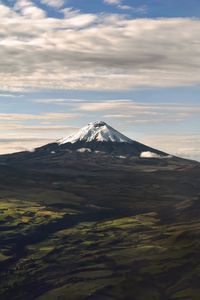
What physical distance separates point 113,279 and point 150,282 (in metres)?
15.2

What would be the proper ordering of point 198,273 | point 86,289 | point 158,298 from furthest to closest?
point 198,273, point 86,289, point 158,298

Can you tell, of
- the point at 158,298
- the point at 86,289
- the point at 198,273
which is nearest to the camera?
the point at 158,298

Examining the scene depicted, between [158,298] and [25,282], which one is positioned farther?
[25,282]

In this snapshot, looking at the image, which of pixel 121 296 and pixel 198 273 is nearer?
pixel 121 296

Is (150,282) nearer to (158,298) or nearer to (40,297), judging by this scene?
(158,298)

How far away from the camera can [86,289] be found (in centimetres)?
18012

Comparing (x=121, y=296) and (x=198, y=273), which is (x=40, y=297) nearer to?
(x=121, y=296)

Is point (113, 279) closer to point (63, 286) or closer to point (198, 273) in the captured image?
point (63, 286)

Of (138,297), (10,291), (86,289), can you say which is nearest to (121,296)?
(138,297)

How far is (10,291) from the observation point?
187125 millimetres

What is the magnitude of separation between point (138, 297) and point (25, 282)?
5435 cm

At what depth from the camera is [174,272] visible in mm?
195750

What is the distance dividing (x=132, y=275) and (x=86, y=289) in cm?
2363

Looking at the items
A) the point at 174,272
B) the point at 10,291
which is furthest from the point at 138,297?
the point at 10,291
